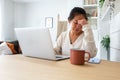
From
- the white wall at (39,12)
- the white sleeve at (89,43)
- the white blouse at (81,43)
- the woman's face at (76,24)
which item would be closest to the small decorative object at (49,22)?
the white wall at (39,12)

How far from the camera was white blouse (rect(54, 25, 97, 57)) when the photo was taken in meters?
1.34

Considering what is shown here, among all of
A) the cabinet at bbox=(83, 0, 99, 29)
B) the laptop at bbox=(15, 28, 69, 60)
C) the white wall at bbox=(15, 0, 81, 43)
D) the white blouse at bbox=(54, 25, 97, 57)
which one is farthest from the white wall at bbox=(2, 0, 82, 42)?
the laptop at bbox=(15, 28, 69, 60)

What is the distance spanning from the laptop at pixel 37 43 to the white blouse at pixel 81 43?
275mm

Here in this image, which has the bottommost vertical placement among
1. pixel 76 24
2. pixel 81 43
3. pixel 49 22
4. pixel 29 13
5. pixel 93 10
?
pixel 81 43

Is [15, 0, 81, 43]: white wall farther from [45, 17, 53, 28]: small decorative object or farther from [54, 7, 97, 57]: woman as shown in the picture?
[54, 7, 97, 57]: woman

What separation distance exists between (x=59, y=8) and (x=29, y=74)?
15.3 ft

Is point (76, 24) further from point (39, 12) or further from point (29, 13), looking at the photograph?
point (29, 13)

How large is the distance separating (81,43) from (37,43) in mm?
481

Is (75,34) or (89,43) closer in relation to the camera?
(89,43)

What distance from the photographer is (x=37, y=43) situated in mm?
1194

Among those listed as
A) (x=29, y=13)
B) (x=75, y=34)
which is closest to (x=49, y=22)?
(x=29, y=13)

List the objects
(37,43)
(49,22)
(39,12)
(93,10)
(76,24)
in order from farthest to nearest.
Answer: (39,12) → (49,22) → (93,10) → (76,24) → (37,43)

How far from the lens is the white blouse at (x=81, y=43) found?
134cm

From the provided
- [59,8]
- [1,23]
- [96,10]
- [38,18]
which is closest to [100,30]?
[96,10]
